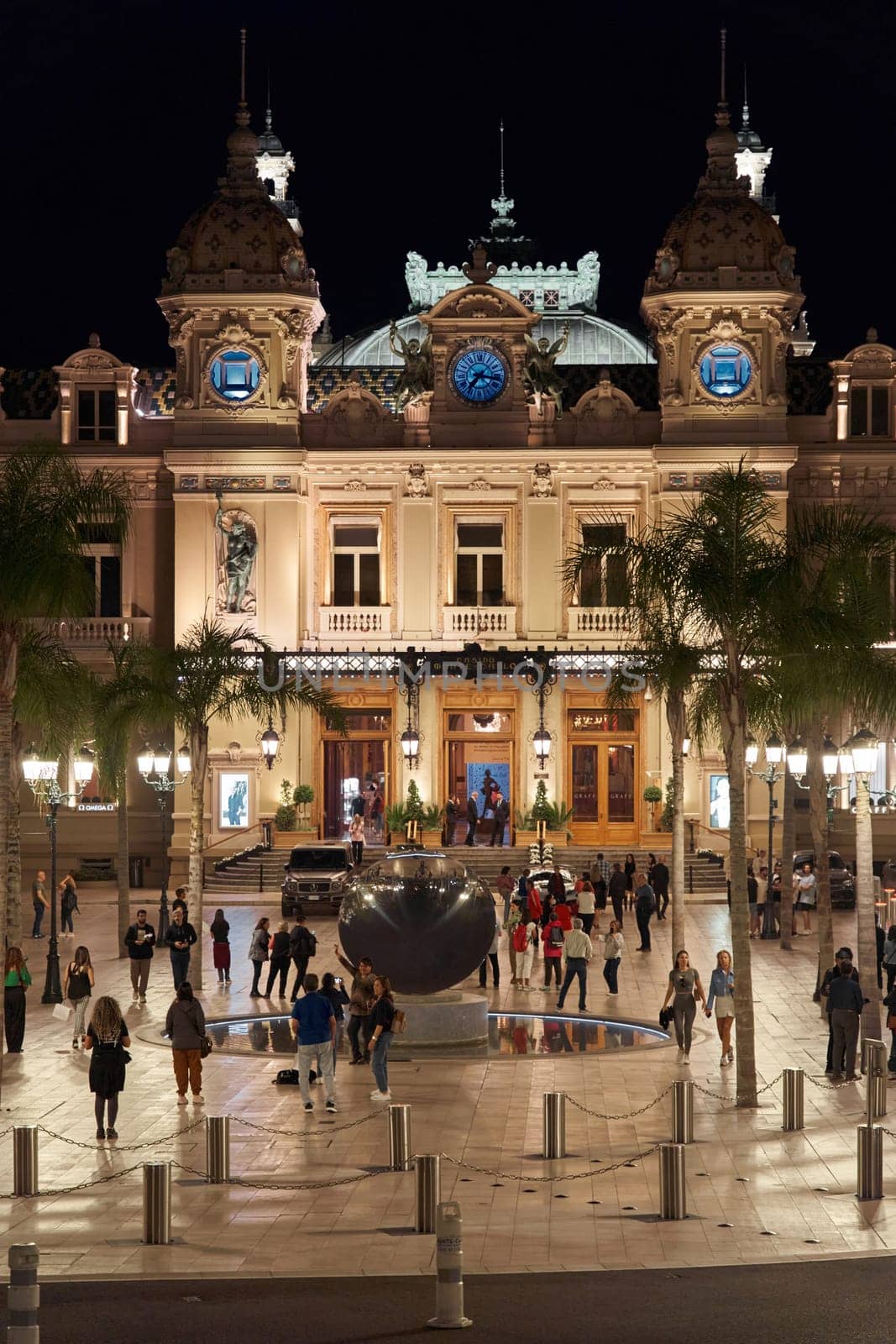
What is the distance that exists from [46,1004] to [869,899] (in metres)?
14.2

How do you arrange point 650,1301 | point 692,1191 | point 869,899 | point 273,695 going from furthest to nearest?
point 273,695
point 869,899
point 692,1191
point 650,1301

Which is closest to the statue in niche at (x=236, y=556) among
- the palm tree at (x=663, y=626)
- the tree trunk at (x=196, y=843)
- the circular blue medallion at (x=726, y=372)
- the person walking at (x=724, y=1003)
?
the circular blue medallion at (x=726, y=372)

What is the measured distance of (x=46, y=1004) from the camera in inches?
1350

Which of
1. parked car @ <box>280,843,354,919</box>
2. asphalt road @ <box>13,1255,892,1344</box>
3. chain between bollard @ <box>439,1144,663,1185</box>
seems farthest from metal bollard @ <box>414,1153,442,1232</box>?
parked car @ <box>280,843,354,919</box>

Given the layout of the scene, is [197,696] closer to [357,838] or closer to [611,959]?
[611,959]

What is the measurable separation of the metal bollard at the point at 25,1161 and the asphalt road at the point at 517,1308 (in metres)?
3.47

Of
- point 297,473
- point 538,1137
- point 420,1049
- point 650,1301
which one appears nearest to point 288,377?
point 297,473

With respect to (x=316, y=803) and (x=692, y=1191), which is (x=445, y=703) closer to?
(x=316, y=803)

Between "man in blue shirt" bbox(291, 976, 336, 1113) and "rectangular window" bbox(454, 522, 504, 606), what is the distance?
35.3 m

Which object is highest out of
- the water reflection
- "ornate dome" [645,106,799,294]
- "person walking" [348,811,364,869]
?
"ornate dome" [645,106,799,294]

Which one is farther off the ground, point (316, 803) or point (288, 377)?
point (288, 377)

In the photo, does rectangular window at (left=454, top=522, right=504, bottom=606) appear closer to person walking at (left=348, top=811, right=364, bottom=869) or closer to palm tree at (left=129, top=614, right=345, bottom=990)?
person walking at (left=348, top=811, right=364, bottom=869)

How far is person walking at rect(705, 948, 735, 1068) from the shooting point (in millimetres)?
28734

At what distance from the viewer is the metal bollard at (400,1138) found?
2103 cm
